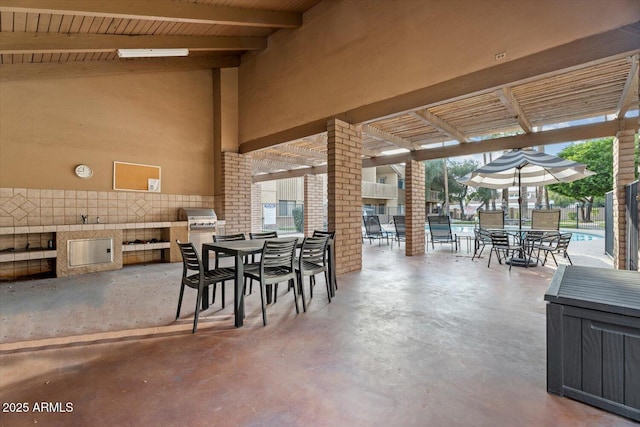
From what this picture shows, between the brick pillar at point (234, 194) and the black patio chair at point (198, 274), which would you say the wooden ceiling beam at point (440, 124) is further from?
the brick pillar at point (234, 194)

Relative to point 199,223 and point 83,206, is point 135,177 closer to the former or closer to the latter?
point 83,206

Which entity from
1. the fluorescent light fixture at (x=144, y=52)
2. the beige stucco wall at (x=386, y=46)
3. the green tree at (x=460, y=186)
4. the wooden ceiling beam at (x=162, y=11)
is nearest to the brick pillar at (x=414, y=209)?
the beige stucco wall at (x=386, y=46)

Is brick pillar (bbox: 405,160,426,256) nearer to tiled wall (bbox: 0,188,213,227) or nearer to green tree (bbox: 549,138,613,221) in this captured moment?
tiled wall (bbox: 0,188,213,227)

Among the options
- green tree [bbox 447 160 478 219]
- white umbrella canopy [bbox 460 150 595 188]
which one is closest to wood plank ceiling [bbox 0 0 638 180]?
white umbrella canopy [bbox 460 150 595 188]

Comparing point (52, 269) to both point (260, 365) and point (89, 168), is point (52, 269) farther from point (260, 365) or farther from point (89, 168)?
point (260, 365)

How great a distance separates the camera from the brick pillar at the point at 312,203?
1032 centimetres

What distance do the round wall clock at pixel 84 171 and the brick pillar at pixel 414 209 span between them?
670 centimetres

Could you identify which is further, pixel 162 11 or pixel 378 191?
pixel 378 191

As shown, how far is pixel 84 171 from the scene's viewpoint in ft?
17.8

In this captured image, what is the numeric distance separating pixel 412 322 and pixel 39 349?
3.25 meters

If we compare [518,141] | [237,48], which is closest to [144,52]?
[237,48]

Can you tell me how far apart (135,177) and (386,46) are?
5313mm

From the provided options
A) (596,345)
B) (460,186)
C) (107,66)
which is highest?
(107,66)

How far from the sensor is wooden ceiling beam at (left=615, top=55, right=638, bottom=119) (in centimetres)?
352
